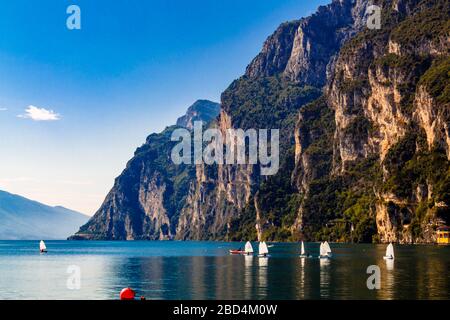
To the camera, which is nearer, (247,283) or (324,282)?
(324,282)

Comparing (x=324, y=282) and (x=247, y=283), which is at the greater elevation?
(x=324, y=282)

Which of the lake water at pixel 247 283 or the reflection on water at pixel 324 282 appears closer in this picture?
the reflection on water at pixel 324 282

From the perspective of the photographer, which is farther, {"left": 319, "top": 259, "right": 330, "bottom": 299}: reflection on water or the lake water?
the lake water
